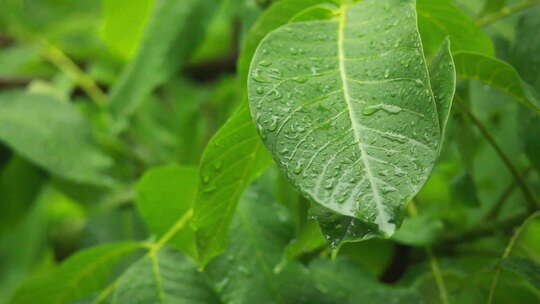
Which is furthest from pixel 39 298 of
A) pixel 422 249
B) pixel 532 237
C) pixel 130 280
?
pixel 532 237

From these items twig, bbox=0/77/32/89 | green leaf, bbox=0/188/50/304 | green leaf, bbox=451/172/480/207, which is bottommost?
green leaf, bbox=0/188/50/304

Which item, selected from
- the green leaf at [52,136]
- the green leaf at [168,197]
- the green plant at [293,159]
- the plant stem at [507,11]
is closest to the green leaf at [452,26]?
the green plant at [293,159]

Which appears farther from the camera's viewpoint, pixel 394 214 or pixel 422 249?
pixel 422 249

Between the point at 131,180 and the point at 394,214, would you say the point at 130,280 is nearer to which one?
the point at 394,214

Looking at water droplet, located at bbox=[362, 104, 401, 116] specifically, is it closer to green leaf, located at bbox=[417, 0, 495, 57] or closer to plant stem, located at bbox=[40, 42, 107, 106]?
green leaf, located at bbox=[417, 0, 495, 57]

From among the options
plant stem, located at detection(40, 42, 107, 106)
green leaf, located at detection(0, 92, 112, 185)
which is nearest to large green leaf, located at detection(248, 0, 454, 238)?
green leaf, located at detection(0, 92, 112, 185)

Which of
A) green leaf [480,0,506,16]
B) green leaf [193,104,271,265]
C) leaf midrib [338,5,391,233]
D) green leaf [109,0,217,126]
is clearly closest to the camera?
leaf midrib [338,5,391,233]

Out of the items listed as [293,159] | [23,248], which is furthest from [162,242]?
[23,248]
